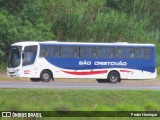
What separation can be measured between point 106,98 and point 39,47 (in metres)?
11.7

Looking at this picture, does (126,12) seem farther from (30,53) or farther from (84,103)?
(84,103)

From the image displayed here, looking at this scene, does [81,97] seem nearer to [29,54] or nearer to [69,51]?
[29,54]

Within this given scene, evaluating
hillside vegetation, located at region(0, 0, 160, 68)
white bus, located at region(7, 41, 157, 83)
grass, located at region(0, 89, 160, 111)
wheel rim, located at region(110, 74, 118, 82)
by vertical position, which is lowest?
grass, located at region(0, 89, 160, 111)

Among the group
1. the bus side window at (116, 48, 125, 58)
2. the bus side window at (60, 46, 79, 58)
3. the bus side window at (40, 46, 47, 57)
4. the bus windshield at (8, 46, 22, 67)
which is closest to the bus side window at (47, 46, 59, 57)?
the bus side window at (40, 46, 47, 57)

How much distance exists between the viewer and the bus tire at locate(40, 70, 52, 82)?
35828mm

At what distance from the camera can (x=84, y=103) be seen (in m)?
24.5

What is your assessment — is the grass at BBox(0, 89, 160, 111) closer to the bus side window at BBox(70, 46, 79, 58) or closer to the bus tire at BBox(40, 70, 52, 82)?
the bus tire at BBox(40, 70, 52, 82)

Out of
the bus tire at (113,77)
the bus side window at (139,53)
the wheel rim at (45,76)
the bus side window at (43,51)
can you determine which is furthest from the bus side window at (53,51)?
the bus side window at (139,53)

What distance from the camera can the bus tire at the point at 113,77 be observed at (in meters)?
37.0

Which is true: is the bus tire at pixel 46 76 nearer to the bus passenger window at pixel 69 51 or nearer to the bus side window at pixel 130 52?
the bus passenger window at pixel 69 51

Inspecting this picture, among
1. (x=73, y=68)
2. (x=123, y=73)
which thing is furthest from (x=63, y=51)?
(x=123, y=73)

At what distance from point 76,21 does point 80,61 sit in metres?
10.1

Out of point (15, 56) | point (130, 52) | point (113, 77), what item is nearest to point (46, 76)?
point (15, 56)

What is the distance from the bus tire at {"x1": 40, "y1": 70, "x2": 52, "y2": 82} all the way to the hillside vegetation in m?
5.78
